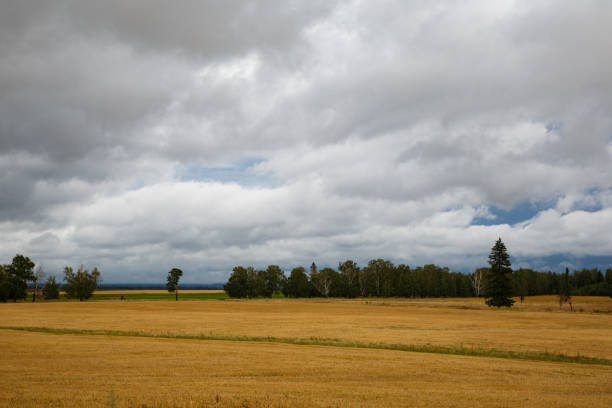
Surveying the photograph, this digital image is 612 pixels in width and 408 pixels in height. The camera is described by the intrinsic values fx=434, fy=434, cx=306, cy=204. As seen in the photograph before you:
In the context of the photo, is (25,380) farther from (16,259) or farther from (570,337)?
(16,259)

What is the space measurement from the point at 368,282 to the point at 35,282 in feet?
369

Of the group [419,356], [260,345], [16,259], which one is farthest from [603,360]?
[16,259]

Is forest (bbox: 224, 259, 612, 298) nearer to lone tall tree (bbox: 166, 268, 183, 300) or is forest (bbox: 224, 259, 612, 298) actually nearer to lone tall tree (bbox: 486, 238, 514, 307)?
lone tall tree (bbox: 166, 268, 183, 300)

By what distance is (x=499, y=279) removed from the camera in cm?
8775

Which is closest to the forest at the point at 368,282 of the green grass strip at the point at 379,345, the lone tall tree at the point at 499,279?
the lone tall tree at the point at 499,279

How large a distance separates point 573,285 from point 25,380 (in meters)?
217

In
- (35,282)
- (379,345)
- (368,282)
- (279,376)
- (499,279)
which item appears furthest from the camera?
(368,282)

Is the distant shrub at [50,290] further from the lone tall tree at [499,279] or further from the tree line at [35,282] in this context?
the lone tall tree at [499,279]

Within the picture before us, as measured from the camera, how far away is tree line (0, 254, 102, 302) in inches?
4341

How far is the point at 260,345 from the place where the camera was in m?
31.4

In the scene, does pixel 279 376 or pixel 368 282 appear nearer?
pixel 279 376

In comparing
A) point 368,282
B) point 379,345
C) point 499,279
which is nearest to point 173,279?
point 368,282

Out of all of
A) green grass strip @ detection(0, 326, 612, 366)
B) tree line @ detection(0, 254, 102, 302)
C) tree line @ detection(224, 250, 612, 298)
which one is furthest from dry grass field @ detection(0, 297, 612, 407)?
tree line @ detection(224, 250, 612, 298)

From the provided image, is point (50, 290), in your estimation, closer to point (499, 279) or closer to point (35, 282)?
point (35, 282)
